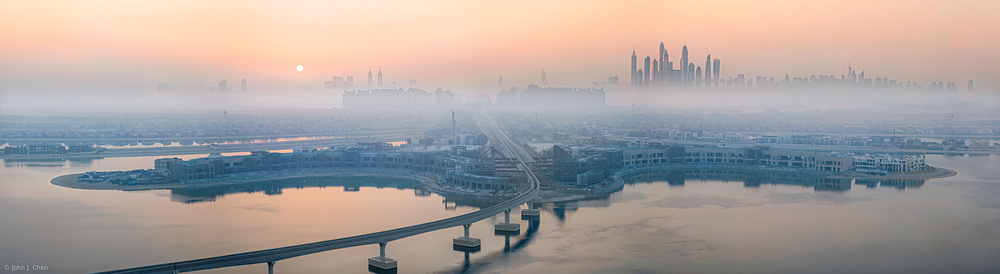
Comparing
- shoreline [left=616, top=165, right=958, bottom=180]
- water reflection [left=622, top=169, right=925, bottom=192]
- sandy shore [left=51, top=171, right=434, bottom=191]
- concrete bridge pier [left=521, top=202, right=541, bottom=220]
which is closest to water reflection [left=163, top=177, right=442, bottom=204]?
sandy shore [left=51, top=171, right=434, bottom=191]

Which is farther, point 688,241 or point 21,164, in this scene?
point 21,164

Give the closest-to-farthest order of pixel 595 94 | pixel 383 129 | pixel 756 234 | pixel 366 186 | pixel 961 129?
pixel 756 234 < pixel 366 186 < pixel 961 129 < pixel 383 129 < pixel 595 94

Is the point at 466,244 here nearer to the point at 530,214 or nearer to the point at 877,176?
the point at 530,214

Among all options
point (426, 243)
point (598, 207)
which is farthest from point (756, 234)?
point (426, 243)

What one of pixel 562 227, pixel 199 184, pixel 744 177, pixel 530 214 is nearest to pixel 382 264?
pixel 562 227

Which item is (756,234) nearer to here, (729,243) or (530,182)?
(729,243)

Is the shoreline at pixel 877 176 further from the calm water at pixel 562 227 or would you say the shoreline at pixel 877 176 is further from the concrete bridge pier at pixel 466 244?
the concrete bridge pier at pixel 466 244

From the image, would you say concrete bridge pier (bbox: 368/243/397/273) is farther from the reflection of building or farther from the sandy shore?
the reflection of building
